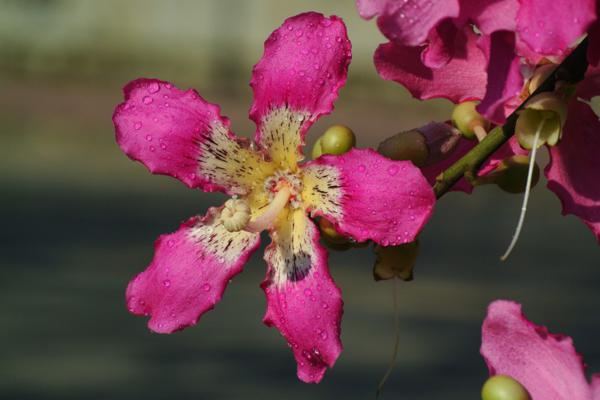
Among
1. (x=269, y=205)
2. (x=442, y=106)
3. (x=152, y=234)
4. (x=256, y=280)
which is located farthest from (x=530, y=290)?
(x=269, y=205)

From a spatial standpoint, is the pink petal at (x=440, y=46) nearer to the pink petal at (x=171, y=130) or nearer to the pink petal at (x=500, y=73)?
the pink petal at (x=500, y=73)

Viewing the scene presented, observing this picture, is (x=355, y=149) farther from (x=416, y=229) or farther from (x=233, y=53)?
(x=233, y=53)

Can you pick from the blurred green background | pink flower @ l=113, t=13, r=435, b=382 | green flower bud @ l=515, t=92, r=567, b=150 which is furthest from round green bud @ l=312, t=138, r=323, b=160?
the blurred green background

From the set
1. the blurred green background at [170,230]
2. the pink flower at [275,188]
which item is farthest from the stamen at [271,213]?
the blurred green background at [170,230]

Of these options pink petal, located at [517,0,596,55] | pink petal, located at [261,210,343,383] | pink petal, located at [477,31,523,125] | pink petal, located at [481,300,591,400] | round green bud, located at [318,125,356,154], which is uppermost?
pink petal, located at [517,0,596,55]

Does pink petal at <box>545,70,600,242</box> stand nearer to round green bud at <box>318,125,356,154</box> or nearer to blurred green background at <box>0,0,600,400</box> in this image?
round green bud at <box>318,125,356,154</box>
